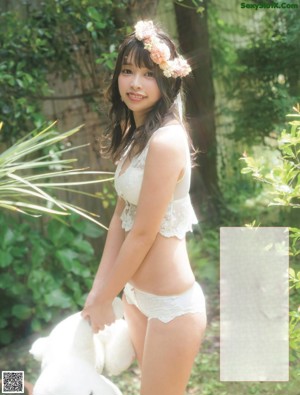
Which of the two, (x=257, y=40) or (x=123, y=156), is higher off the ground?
(x=257, y=40)

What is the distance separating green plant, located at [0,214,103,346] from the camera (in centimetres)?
376

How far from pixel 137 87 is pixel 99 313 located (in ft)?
2.25

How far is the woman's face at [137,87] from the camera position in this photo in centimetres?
219

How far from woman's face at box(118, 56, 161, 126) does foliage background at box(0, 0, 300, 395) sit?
823mm

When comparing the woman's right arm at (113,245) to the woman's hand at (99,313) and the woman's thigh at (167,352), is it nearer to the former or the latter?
the woman's hand at (99,313)

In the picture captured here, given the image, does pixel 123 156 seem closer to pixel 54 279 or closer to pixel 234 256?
pixel 234 256

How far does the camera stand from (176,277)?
2.19 m

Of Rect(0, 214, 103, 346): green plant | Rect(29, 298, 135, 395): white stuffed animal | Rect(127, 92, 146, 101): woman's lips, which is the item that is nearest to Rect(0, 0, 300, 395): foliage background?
Rect(0, 214, 103, 346): green plant

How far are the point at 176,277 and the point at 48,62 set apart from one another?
2.16 m

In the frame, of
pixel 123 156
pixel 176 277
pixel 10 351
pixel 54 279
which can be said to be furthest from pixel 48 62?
pixel 176 277

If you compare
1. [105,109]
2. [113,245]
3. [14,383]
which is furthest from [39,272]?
[113,245]

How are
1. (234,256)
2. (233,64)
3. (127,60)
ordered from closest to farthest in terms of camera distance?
(127,60) < (234,256) < (233,64)

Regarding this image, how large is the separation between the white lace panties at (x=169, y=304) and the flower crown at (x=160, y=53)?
2.12 feet

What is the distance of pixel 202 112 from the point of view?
5125 mm
